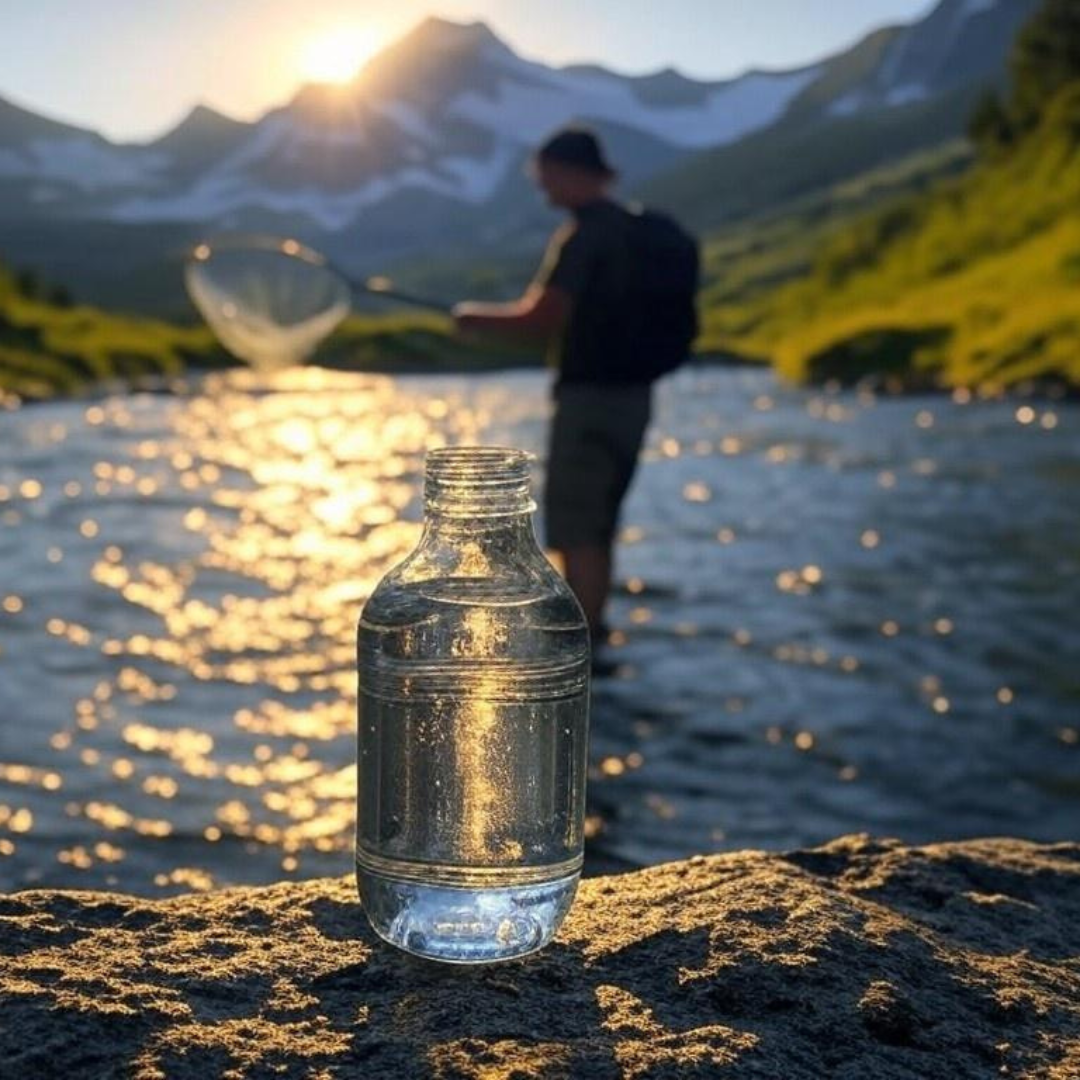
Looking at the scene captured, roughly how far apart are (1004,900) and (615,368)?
26.5ft

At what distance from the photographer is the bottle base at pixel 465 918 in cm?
333

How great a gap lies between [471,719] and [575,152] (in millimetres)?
8474

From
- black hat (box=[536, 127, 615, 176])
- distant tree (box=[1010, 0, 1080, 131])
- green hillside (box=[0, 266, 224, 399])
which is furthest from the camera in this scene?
distant tree (box=[1010, 0, 1080, 131])

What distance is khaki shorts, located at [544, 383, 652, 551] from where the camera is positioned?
39.3 feet

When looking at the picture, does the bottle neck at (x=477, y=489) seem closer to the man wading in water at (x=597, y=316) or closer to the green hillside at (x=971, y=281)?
the man wading in water at (x=597, y=316)

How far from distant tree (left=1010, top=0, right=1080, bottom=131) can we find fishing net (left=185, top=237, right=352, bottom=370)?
410ft

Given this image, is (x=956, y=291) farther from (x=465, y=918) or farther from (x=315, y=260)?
(x=465, y=918)

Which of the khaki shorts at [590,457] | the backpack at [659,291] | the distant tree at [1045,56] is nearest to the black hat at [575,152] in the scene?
the backpack at [659,291]

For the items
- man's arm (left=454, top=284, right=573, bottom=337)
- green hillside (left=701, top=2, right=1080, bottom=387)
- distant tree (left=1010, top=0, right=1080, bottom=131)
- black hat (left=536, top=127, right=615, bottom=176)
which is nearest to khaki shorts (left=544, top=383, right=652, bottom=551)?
man's arm (left=454, top=284, right=573, bottom=337)

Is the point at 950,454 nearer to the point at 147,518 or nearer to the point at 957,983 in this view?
the point at 147,518

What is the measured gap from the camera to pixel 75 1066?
275 centimetres

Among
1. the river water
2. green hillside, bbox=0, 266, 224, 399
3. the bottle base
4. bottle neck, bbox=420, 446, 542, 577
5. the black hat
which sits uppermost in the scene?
green hillside, bbox=0, 266, 224, 399

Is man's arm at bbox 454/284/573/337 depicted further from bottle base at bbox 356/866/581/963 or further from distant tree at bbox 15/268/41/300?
distant tree at bbox 15/268/41/300

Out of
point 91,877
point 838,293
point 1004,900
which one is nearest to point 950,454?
point 91,877
